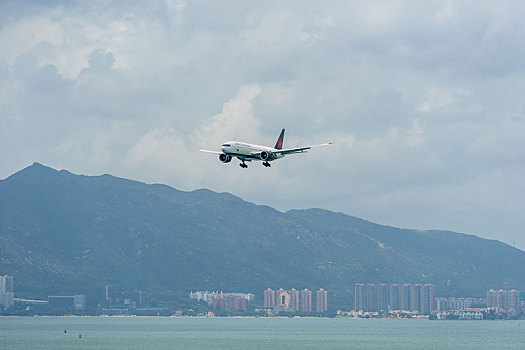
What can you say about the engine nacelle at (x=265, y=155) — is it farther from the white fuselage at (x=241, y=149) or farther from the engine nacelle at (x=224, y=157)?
the engine nacelle at (x=224, y=157)

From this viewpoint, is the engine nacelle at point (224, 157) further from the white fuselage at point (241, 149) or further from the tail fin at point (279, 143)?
the tail fin at point (279, 143)

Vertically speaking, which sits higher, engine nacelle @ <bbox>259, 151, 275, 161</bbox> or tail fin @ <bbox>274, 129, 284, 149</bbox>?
tail fin @ <bbox>274, 129, 284, 149</bbox>

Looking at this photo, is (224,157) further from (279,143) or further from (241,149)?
(279,143)

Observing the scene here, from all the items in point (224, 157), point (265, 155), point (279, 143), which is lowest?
point (224, 157)

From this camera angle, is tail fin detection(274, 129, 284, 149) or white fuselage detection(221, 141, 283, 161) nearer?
white fuselage detection(221, 141, 283, 161)

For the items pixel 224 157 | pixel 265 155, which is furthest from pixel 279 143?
pixel 224 157

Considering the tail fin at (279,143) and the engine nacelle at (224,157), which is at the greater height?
the tail fin at (279,143)

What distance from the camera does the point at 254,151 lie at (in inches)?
6644

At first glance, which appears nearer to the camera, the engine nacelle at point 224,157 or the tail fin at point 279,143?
the engine nacelle at point 224,157

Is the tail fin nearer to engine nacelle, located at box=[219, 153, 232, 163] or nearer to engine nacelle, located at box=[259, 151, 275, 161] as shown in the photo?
engine nacelle, located at box=[259, 151, 275, 161]

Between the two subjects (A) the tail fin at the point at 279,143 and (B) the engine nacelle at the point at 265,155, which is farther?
(A) the tail fin at the point at 279,143

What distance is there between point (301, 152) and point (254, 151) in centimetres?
894

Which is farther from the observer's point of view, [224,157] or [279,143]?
[279,143]

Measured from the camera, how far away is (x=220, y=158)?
6673 inches
